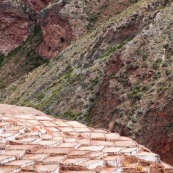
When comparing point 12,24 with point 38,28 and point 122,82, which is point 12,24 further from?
point 122,82

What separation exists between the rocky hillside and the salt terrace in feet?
23.2

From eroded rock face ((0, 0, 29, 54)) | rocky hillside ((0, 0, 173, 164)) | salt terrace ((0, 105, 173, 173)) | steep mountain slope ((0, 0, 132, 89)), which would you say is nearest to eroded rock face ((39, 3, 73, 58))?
steep mountain slope ((0, 0, 132, 89))

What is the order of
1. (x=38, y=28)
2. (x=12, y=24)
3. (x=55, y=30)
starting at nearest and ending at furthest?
1. (x=55, y=30)
2. (x=38, y=28)
3. (x=12, y=24)

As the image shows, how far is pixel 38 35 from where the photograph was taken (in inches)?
1881

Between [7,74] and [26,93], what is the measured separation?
51.7ft

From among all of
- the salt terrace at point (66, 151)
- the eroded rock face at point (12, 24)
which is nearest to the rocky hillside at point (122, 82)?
the salt terrace at point (66, 151)

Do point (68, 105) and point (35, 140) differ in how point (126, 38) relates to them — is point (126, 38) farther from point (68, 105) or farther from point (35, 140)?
point (35, 140)

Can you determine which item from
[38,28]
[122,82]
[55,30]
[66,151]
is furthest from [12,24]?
[66,151]

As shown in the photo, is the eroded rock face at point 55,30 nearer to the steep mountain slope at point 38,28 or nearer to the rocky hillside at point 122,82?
the steep mountain slope at point 38,28

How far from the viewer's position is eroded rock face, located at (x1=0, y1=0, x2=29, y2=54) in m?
50.8

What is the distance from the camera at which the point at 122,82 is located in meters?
19.0

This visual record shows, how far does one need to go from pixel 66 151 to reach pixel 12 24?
46317 millimetres

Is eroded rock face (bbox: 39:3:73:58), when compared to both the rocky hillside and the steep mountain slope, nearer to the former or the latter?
the steep mountain slope

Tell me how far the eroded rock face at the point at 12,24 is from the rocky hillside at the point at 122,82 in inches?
661
